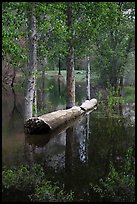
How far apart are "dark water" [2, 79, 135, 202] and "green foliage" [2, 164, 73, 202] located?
331mm

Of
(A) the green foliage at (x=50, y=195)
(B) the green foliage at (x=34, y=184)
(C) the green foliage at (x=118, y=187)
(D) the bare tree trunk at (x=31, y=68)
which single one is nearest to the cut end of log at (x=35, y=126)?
(D) the bare tree trunk at (x=31, y=68)

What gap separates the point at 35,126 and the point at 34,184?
5.86m

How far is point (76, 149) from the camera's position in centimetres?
1078

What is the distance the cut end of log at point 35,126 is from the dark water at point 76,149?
43 centimetres

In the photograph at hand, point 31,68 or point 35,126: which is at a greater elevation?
point 31,68

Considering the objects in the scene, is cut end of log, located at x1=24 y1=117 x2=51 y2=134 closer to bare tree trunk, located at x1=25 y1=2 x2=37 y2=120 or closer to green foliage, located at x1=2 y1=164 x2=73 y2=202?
bare tree trunk, located at x1=25 y1=2 x2=37 y2=120

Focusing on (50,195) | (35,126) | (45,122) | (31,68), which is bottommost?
(50,195)

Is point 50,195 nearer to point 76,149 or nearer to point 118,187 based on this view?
point 118,187

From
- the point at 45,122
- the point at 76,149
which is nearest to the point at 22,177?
the point at 76,149

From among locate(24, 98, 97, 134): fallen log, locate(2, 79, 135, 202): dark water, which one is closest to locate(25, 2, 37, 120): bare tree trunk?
locate(24, 98, 97, 134): fallen log

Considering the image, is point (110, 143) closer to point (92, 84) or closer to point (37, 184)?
point (37, 184)

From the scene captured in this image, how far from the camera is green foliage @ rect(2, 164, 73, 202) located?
253 inches

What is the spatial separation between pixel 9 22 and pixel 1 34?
6.16 ft

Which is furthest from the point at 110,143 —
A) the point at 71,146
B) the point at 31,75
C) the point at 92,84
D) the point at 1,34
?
the point at 92,84
